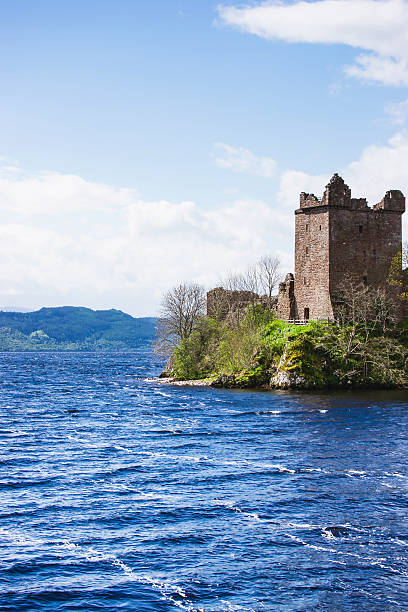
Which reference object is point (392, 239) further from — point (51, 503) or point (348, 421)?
point (51, 503)

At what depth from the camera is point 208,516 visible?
24.9 m

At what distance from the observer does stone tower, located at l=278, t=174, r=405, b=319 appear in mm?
76188

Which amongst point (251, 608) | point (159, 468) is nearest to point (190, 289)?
point (159, 468)

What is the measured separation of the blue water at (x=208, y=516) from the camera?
18.5 metres

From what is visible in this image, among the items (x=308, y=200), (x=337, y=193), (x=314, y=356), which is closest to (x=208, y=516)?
(x=314, y=356)

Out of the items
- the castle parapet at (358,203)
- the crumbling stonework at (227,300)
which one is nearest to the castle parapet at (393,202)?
the castle parapet at (358,203)

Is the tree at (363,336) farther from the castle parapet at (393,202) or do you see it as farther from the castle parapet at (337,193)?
the castle parapet at (393,202)

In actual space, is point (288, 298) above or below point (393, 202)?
below

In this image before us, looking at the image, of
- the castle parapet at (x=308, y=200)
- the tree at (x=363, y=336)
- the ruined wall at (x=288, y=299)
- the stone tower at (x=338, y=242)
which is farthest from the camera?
the ruined wall at (x=288, y=299)

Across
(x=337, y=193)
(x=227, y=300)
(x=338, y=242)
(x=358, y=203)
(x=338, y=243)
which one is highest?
(x=337, y=193)

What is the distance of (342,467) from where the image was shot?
106ft

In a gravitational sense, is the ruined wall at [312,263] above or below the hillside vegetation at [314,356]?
above

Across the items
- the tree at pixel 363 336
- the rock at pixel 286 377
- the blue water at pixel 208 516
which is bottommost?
the blue water at pixel 208 516

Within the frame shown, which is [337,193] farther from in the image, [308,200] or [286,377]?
[286,377]
